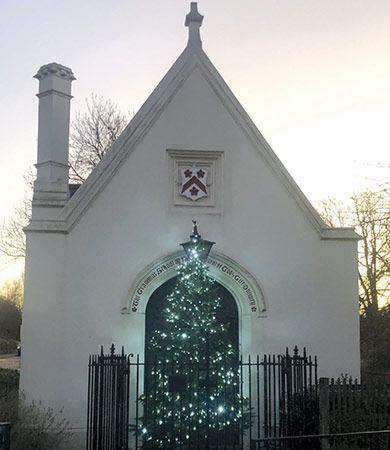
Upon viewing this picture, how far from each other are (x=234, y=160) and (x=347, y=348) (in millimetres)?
4674

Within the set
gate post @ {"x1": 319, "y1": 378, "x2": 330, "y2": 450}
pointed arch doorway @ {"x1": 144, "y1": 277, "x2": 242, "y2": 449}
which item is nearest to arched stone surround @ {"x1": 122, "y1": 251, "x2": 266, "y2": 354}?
pointed arch doorway @ {"x1": 144, "y1": 277, "x2": 242, "y2": 449}

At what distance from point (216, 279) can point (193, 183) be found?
6.93ft

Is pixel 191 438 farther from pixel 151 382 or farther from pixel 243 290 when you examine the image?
pixel 243 290

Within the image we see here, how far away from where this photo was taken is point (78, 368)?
461 inches

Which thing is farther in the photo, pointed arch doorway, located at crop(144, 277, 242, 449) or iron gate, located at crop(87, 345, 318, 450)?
pointed arch doorway, located at crop(144, 277, 242, 449)

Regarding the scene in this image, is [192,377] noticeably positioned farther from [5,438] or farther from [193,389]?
[5,438]

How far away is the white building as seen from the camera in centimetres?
1187

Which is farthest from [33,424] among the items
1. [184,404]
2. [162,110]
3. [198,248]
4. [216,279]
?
[162,110]

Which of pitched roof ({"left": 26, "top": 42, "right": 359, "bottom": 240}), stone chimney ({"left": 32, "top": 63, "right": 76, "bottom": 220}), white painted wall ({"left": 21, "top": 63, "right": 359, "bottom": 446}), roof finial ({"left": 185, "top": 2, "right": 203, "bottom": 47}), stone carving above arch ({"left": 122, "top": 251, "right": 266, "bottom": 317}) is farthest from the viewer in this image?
stone chimney ({"left": 32, "top": 63, "right": 76, "bottom": 220})

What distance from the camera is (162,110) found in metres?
12.8

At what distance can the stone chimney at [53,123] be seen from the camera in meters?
13.4

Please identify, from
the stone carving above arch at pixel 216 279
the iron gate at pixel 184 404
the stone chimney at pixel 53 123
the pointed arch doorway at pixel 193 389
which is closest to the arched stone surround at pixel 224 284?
the stone carving above arch at pixel 216 279

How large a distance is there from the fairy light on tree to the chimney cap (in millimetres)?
5814

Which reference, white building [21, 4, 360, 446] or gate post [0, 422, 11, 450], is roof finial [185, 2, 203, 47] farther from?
gate post [0, 422, 11, 450]
